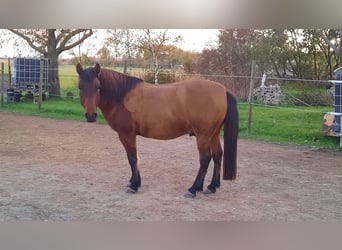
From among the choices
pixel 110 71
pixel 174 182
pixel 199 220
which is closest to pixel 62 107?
pixel 110 71

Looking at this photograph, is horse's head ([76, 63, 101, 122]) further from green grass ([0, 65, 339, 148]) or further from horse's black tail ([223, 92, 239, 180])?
horse's black tail ([223, 92, 239, 180])

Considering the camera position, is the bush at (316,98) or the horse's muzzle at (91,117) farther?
the bush at (316,98)

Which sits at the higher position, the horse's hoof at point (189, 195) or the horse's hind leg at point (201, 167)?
the horse's hind leg at point (201, 167)

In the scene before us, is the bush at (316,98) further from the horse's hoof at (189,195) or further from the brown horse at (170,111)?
the horse's hoof at (189,195)

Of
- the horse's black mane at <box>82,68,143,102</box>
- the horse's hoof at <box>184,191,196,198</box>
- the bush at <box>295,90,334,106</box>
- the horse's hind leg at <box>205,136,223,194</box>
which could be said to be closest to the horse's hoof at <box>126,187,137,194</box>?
the horse's hoof at <box>184,191,196,198</box>

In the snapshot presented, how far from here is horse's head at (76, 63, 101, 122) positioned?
293 cm

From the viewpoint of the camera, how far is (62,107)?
3139mm

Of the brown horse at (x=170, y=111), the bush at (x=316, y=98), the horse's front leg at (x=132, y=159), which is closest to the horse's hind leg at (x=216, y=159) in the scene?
the brown horse at (x=170, y=111)

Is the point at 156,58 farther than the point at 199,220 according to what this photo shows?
Yes

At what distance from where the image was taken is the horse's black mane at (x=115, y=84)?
2.96 m

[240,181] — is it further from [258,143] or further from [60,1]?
Answer: [60,1]

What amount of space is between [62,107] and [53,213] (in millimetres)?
767

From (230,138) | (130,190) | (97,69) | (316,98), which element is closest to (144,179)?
(130,190)

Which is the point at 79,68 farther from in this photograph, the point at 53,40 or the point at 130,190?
the point at 130,190
